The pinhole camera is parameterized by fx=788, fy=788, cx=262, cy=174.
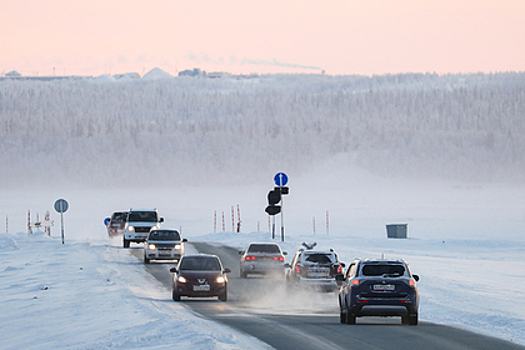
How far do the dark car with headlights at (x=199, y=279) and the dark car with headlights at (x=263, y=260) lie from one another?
6.16 meters

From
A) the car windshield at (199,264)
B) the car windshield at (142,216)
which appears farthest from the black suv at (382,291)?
the car windshield at (142,216)

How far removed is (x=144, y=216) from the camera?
1692 inches

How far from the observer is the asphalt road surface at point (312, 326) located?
1388 centimetres

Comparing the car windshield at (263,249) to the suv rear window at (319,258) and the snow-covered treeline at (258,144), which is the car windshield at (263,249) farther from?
the snow-covered treeline at (258,144)

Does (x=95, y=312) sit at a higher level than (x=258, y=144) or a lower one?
lower

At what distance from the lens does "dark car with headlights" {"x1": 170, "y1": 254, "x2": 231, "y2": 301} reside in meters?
22.4

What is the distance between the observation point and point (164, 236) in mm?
35281

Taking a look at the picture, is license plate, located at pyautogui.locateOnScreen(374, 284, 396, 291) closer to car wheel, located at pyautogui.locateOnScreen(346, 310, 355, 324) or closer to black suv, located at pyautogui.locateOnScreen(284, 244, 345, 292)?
car wheel, located at pyautogui.locateOnScreen(346, 310, 355, 324)

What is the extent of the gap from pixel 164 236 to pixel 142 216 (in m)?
8.00

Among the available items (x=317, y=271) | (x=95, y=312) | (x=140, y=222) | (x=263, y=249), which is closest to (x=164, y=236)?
(x=263, y=249)

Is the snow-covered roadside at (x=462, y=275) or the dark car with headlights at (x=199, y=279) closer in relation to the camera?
the snow-covered roadside at (x=462, y=275)

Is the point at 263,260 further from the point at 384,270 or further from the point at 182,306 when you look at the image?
the point at 384,270

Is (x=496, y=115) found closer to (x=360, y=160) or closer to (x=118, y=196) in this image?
(x=360, y=160)

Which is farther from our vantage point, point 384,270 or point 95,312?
point 95,312
